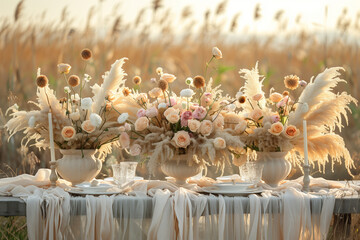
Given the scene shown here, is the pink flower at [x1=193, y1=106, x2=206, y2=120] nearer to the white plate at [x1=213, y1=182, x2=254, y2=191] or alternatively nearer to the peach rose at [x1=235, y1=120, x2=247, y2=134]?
the peach rose at [x1=235, y1=120, x2=247, y2=134]

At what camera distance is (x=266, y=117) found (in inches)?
109

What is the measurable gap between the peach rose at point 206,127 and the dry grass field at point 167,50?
1961 mm

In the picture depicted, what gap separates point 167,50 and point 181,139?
2.76 meters

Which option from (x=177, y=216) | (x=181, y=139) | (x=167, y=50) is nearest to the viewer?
(x=177, y=216)

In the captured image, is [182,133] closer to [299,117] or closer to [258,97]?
[258,97]

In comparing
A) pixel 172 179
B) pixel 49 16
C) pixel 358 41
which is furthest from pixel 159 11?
pixel 172 179

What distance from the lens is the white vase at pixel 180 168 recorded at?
2.69 m

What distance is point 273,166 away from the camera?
275 centimetres

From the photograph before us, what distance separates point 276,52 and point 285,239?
3306 millimetres

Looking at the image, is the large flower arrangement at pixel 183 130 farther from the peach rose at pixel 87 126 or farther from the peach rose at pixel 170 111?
the peach rose at pixel 87 126

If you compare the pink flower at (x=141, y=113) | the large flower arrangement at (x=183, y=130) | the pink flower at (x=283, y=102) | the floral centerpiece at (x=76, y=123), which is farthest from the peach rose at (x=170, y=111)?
the pink flower at (x=283, y=102)

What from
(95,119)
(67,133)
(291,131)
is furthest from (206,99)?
(67,133)

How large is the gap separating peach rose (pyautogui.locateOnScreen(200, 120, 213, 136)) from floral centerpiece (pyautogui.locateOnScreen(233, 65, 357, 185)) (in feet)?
0.68

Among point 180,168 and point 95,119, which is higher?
point 95,119
